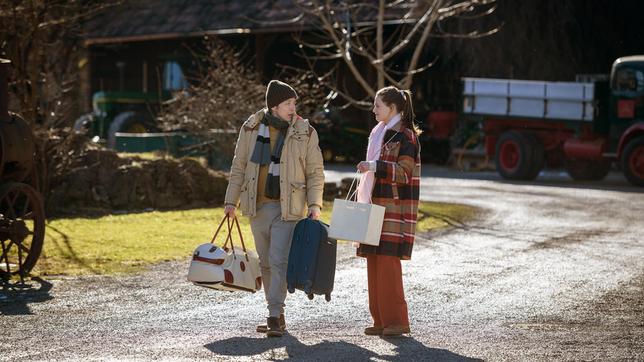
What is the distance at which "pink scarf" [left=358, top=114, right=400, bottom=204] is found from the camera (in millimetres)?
8133

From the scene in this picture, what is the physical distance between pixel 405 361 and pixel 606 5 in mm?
23530

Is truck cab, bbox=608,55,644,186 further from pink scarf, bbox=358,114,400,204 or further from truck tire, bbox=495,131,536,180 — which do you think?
pink scarf, bbox=358,114,400,204

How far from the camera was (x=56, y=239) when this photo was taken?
13.5 metres

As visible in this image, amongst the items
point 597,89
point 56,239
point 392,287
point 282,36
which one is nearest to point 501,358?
point 392,287

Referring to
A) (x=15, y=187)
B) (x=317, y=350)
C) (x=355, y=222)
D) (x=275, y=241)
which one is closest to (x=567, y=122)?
(x=15, y=187)

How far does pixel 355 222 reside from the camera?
26.0 feet

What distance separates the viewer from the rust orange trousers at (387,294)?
322 inches

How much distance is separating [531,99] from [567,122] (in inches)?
33.4

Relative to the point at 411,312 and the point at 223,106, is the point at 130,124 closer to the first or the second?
the point at 223,106

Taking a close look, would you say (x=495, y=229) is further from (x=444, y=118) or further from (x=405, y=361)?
(x=444, y=118)

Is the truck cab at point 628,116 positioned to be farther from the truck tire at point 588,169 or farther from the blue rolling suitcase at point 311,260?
the blue rolling suitcase at point 311,260

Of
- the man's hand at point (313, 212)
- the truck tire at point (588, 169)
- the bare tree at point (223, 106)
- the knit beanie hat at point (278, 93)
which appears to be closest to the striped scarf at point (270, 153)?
the knit beanie hat at point (278, 93)

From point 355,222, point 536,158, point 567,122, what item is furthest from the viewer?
point 536,158

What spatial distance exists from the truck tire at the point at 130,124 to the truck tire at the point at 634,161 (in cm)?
1143
